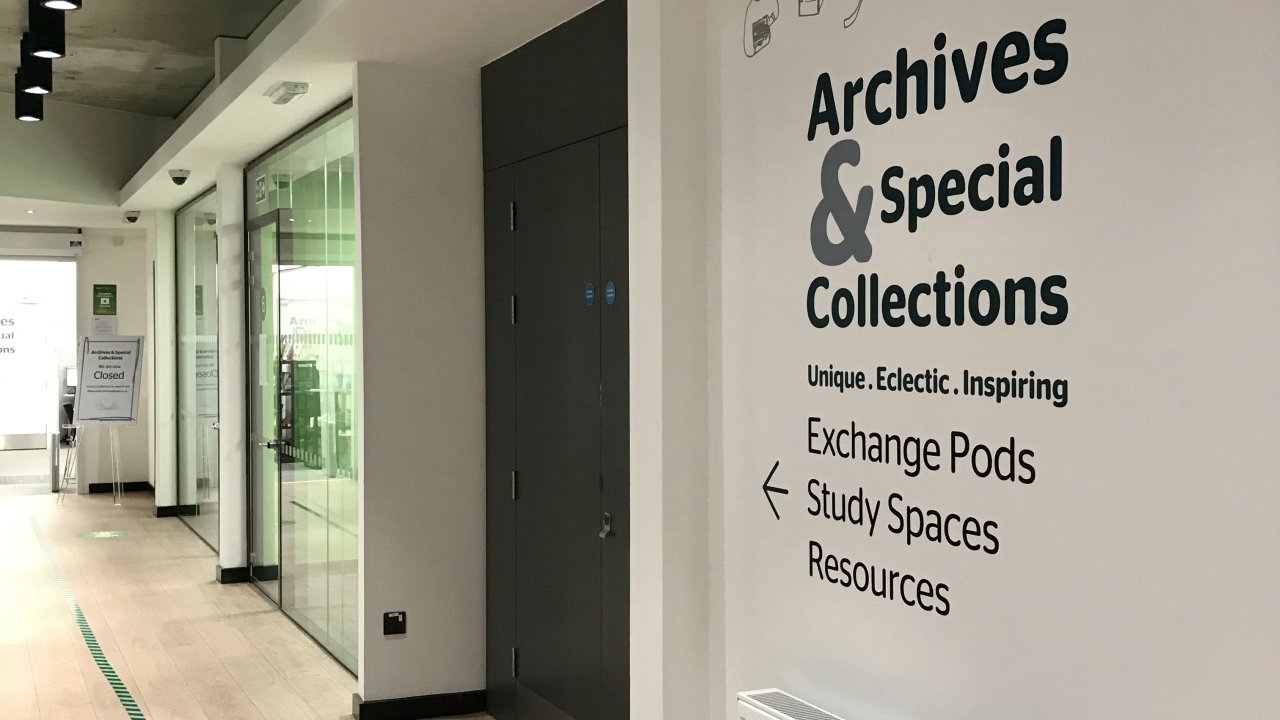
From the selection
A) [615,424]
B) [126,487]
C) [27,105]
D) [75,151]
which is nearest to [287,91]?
[615,424]

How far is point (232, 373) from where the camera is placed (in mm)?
8328

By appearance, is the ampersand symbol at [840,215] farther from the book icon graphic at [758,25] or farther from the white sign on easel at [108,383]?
the white sign on easel at [108,383]

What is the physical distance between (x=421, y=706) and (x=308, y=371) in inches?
87.9

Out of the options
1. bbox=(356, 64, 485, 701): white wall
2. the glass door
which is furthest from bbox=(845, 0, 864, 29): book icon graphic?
the glass door

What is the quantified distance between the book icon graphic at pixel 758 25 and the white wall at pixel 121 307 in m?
11.5

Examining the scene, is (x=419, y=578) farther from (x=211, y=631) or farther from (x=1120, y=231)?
(x=1120, y=231)

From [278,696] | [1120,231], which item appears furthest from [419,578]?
[1120,231]

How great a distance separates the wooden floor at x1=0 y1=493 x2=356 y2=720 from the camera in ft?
18.1

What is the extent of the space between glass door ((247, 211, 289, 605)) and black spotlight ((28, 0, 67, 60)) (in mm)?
1577

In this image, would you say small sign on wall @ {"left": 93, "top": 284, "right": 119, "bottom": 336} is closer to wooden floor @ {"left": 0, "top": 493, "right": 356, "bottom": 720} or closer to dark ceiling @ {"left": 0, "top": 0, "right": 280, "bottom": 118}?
Result: dark ceiling @ {"left": 0, "top": 0, "right": 280, "bottom": 118}

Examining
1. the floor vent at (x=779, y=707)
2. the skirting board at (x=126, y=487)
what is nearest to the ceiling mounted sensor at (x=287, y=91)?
the floor vent at (x=779, y=707)

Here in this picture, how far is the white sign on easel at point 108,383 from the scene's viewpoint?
39.3 ft

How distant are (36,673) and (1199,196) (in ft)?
19.9

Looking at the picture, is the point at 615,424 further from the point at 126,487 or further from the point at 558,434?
the point at 126,487
